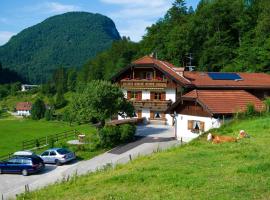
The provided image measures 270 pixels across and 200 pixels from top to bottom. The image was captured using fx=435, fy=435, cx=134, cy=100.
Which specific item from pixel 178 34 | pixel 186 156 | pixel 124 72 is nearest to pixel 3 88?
pixel 178 34

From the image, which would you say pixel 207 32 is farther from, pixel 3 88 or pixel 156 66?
pixel 3 88

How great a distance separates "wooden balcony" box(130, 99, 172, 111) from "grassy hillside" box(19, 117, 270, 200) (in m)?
26.9

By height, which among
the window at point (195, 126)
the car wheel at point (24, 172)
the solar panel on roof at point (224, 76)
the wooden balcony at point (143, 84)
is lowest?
the car wheel at point (24, 172)

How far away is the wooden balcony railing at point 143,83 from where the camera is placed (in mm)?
50125

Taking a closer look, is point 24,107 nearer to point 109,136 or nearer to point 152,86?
point 152,86

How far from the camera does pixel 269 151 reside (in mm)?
19828

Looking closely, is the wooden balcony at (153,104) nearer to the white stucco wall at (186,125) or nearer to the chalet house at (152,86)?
the chalet house at (152,86)

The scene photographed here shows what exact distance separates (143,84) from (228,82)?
9956 millimetres

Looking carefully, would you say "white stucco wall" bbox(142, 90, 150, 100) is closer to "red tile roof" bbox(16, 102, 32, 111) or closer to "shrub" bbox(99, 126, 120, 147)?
"shrub" bbox(99, 126, 120, 147)

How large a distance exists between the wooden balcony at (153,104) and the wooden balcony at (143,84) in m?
1.91

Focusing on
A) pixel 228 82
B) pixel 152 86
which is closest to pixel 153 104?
pixel 152 86

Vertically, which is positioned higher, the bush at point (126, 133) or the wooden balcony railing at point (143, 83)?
the wooden balcony railing at point (143, 83)

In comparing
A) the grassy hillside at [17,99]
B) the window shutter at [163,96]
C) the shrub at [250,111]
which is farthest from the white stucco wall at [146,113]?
the grassy hillside at [17,99]

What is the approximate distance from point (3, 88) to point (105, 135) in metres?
165
